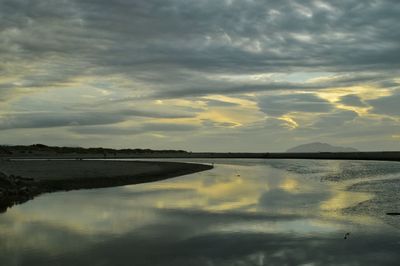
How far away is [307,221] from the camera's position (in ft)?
77.3

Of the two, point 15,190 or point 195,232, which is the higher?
point 15,190

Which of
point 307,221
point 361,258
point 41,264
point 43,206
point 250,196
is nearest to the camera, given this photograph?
point 41,264

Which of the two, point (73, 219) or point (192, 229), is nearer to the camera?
point (192, 229)

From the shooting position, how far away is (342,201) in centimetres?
3241

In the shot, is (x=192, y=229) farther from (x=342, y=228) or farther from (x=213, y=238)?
(x=342, y=228)

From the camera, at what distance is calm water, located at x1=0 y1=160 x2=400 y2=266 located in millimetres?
16016

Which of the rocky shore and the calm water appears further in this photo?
the rocky shore

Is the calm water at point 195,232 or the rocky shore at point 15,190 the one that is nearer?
the calm water at point 195,232

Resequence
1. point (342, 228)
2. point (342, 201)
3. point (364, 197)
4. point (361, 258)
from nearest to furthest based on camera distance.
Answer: point (361, 258) → point (342, 228) → point (342, 201) → point (364, 197)

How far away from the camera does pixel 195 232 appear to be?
68.6 feet

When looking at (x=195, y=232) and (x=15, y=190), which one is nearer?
(x=195, y=232)

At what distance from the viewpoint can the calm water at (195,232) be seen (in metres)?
16.0

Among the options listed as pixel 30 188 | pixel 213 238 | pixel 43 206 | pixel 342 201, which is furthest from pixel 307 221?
pixel 30 188

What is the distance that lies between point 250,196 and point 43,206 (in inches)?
684
